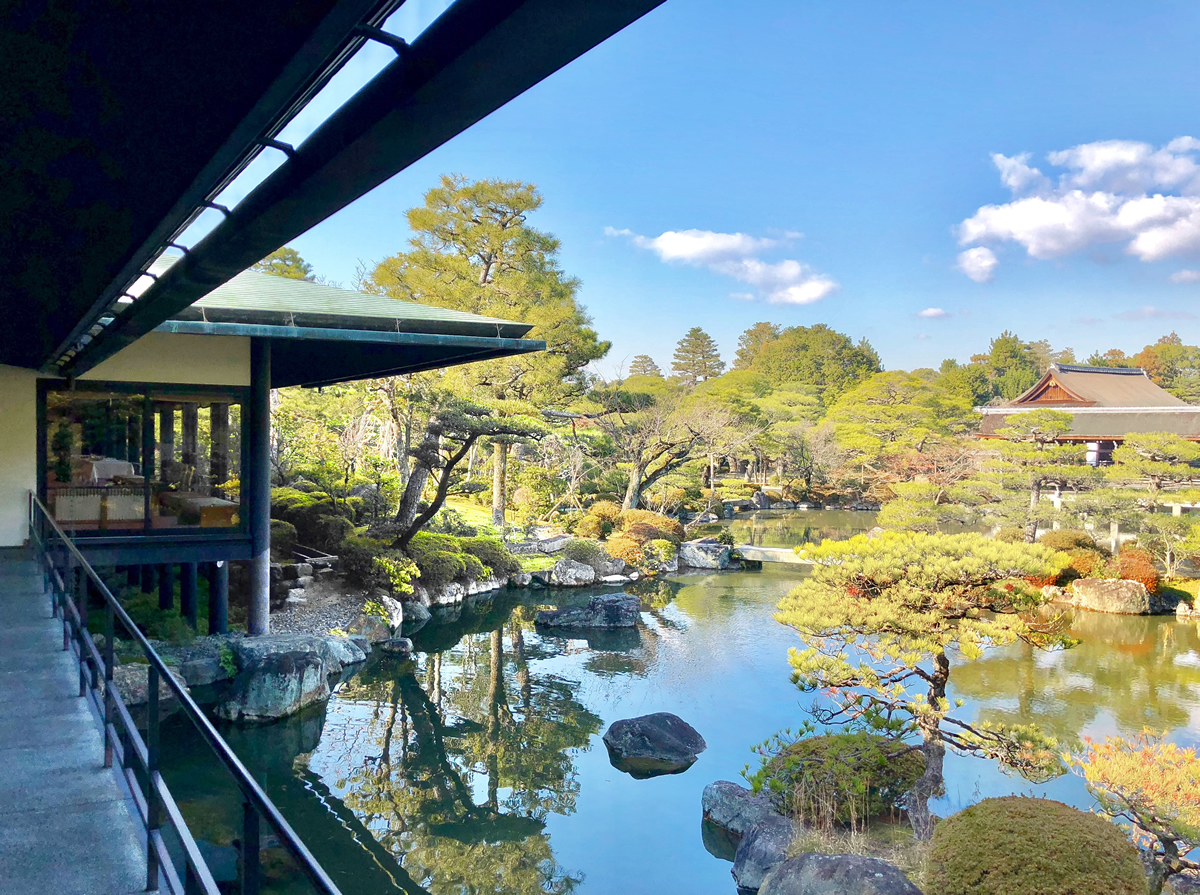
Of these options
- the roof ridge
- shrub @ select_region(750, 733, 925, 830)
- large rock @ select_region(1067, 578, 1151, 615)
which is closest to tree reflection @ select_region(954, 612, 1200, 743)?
large rock @ select_region(1067, 578, 1151, 615)

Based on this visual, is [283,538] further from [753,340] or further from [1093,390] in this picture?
[753,340]

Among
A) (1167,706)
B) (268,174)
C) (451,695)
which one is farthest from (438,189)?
(268,174)

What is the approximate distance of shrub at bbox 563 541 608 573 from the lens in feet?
50.6

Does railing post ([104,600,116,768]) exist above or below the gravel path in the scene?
above

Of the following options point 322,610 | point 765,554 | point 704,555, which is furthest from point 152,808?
point 765,554

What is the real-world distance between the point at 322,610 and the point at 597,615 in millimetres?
3876

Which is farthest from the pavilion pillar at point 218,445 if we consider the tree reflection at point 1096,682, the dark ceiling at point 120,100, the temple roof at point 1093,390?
the temple roof at point 1093,390

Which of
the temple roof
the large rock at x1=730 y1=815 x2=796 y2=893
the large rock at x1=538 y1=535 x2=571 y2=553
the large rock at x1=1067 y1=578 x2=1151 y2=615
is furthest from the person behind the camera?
the temple roof

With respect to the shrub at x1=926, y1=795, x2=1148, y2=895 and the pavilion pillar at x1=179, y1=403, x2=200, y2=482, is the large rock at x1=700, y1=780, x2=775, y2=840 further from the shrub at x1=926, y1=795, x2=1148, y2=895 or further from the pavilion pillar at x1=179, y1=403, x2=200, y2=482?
the pavilion pillar at x1=179, y1=403, x2=200, y2=482

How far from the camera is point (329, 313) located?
6.68m

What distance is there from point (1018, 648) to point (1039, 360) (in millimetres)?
47714

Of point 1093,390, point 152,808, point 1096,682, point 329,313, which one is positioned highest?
point 1093,390

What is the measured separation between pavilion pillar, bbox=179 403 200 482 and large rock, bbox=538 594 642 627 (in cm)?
561

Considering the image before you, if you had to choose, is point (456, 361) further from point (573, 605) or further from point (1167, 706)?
point (1167, 706)
